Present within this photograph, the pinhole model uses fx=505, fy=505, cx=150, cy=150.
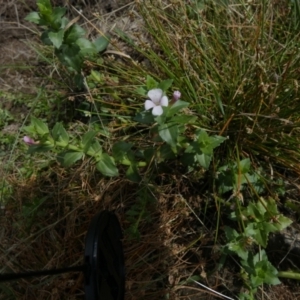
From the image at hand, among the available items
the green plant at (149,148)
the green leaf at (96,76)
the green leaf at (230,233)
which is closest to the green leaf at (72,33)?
the green leaf at (96,76)

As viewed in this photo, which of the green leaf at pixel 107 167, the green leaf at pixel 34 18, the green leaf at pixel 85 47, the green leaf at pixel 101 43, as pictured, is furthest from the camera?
the green leaf at pixel 101 43

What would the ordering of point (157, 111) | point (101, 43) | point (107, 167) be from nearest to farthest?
1. point (157, 111)
2. point (107, 167)
3. point (101, 43)

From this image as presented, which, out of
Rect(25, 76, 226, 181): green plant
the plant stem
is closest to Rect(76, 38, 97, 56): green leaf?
Rect(25, 76, 226, 181): green plant

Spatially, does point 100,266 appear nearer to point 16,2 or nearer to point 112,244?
point 112,244

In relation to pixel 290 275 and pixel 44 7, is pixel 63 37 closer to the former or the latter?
pixel 44 7

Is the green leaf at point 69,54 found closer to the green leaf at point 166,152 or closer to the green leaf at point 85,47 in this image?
the green leaf at point 85,47

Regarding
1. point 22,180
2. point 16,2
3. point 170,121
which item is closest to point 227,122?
point 170,121

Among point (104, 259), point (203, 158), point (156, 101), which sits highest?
point (156, 101)

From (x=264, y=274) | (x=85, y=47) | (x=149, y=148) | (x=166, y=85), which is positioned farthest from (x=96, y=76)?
(x=264, y=274)
